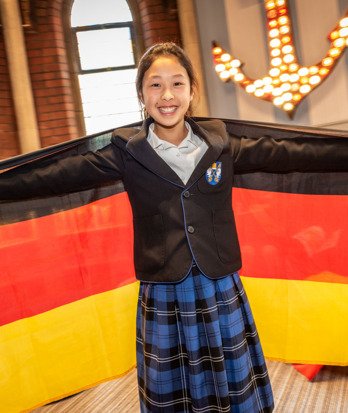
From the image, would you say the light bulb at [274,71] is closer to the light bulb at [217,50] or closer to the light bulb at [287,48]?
the light bulb at [287,48]

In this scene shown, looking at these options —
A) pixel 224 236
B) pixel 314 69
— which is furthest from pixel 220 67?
pixel 224 236

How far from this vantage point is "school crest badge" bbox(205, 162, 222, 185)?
130 cm

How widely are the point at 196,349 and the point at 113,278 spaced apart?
23.4 inches

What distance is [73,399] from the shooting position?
1.99 meters

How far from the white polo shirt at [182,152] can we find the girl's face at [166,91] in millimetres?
63

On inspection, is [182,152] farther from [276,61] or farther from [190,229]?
[276,61]

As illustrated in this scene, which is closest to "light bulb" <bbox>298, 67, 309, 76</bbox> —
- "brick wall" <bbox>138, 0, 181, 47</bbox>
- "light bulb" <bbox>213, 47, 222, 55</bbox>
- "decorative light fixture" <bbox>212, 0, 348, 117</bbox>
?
"decorative light fixture" <bbox>212, 0, 348, 117</bbox>

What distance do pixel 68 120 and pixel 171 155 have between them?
293 centimetres

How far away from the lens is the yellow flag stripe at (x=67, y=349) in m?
1.57

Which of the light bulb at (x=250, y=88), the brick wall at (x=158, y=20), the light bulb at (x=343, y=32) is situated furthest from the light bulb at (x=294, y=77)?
the brick wall at (x=158, y=20)

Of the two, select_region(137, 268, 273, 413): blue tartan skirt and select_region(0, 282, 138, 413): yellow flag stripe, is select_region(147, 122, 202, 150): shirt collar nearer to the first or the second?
select_region(137, 268, 273, 413): blue tartan skirt

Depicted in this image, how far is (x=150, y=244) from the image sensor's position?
1.30 metres

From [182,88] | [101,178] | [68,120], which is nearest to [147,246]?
[101,178]

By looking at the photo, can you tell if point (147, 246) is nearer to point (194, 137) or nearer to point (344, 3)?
point (194, 137)
